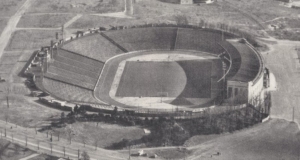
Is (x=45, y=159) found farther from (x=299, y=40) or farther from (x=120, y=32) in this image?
(x=299, y=40)

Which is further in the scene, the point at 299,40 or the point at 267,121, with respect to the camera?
the point at 299,40

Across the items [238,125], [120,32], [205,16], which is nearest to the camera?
[238,125]

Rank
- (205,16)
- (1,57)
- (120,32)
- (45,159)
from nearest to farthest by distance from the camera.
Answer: (45,159) → (1,57) → (120,32) → (205,16)

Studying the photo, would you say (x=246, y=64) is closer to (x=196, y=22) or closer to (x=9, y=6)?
(x=196, y=22)

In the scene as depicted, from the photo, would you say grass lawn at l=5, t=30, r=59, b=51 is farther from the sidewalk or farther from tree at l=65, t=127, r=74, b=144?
the sidewalk

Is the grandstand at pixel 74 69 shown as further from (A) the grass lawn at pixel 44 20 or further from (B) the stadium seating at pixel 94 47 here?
(A) the grass lawn at pixel 44 20

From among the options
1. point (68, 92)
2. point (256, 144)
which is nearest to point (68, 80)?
point (68, 92)

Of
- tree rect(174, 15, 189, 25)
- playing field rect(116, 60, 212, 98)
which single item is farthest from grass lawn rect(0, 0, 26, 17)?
playing field rect(116, 60, 212, 98)

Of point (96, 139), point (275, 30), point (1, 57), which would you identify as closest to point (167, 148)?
point (96, 139)
